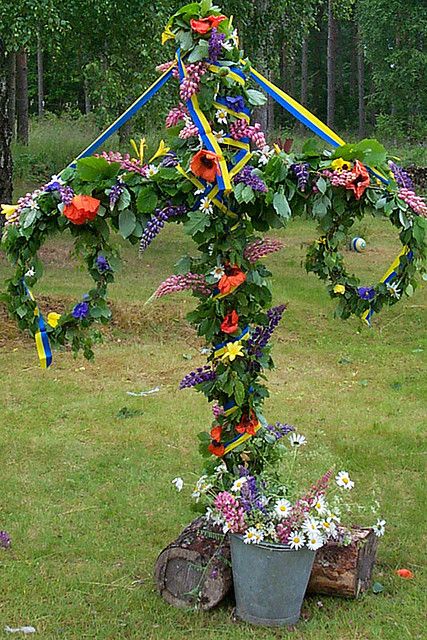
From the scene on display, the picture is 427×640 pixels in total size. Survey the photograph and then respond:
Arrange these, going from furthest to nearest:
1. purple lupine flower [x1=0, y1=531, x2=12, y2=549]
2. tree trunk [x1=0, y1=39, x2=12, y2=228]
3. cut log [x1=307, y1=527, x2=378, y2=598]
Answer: tree trunk [x1=0, y1=39, x2=12, y2=228], purple lupine flower [x1=0, y1=531, x2=12, y2=549], cut log [x1=307, y1=527, x2=378, y2=598]

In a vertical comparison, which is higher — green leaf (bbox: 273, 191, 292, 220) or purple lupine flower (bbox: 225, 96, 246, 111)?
purple lupine flower (bbox: 225, 96, 246, 111)

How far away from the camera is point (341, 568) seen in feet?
13.5

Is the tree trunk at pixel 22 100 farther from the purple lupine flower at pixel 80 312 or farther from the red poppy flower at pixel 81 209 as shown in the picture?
the red poppy flower at pixel 81 209

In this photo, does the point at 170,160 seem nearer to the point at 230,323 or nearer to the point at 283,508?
the point at 230,323

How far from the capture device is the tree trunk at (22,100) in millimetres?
20788

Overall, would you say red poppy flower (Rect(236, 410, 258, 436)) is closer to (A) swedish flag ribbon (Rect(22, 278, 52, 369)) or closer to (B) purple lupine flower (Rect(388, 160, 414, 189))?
(A) swedish flag ribbon (Rect(22, 278, 52, 369))

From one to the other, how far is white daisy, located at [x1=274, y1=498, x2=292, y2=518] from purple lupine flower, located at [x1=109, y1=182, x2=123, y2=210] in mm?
1402

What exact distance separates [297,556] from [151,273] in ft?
28.6

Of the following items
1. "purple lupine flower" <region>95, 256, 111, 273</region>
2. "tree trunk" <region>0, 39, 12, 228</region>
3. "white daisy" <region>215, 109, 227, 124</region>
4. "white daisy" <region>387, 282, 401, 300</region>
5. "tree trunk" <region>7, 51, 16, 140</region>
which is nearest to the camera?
"white daisy" <region>215, 109, 227, 124</region>

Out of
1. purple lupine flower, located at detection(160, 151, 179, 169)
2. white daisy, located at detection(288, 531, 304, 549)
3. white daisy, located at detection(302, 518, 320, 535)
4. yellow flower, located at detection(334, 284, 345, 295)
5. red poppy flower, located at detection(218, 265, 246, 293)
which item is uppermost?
purple lupine flower, located at detection(160, 151, 179, 169)

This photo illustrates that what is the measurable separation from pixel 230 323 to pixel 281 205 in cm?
56

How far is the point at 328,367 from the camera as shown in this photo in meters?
8.43

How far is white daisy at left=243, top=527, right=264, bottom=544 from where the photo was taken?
3724 millimetres

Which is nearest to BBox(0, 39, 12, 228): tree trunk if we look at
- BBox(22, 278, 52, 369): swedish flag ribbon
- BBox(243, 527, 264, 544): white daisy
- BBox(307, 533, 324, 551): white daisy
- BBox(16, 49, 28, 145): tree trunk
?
BBox(22, 278, 52, 369): swedish flag ribbon
